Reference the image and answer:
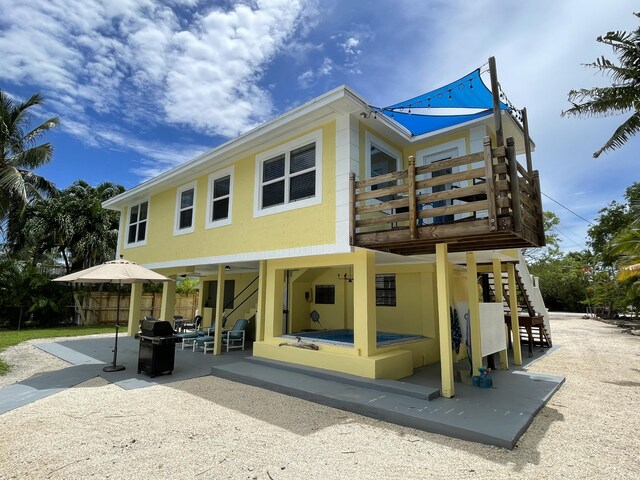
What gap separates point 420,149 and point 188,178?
→ 7.37m

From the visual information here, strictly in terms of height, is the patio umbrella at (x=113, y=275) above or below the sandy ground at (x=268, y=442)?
above

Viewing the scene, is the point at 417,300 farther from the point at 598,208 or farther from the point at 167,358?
the point at 598,208

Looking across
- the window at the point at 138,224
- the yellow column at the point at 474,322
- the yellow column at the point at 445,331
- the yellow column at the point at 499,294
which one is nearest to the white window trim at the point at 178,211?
the window at the point at 138,224

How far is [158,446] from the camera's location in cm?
419

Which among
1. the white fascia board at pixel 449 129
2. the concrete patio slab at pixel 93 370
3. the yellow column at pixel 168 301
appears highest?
the white fascia board at pixel 449 129

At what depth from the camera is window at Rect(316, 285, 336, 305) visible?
12586 mm

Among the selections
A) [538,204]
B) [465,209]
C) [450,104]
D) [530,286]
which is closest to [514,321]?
[530,286]

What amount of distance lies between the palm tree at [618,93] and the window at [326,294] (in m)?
10.4

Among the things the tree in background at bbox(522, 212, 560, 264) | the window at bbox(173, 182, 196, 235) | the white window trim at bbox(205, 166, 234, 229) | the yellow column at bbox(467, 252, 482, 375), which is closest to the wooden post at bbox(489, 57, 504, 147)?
the yellow column at bbox(467, 252, 482, 375)

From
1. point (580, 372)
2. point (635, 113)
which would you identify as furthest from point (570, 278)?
point (580, 372)

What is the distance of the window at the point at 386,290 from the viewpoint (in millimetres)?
11133

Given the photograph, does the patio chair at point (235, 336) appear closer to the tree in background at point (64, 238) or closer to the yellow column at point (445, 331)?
the yellow column at point (445, 331)

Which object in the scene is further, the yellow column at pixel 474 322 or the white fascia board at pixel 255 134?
the yellow column at pixel 474 322

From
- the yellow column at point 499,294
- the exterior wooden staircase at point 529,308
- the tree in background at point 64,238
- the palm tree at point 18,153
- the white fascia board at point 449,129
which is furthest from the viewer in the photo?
the tree in background at point 64,238
